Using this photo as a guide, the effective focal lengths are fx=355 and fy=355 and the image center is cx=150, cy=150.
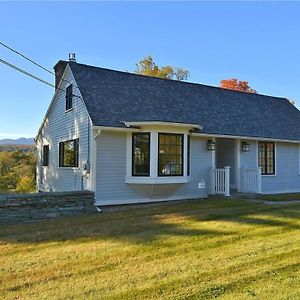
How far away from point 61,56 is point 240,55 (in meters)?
9.84

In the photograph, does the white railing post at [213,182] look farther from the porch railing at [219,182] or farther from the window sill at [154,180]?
the window sill at [154,180]

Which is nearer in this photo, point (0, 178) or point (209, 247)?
point (209, 247)

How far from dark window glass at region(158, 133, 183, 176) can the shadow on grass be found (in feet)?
3.92

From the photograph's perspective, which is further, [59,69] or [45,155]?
[45,155]

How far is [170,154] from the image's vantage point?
12172 mm

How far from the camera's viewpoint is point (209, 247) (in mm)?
6559

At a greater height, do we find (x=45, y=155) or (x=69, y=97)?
(x=69, y=97)

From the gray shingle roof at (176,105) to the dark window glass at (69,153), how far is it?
2.08 m

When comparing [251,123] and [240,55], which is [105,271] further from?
[240,55]

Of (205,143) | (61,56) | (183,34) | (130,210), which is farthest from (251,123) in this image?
(61,56)

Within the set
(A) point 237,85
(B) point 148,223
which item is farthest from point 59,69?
(A) point 237,85

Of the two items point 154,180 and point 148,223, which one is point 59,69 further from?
point 148,223

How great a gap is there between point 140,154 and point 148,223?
3.57 m

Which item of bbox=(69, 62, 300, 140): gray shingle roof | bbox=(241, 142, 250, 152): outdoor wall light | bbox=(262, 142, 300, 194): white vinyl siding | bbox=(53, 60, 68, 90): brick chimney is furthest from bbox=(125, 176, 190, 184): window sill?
bbox=(53, 60, 68, 90): brick chimney
